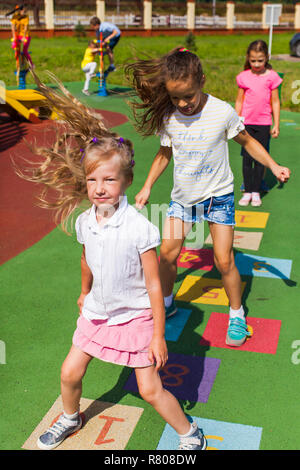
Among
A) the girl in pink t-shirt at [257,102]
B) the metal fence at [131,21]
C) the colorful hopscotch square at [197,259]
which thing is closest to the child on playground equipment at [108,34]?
the girl in pink t-shirt at [257,102]

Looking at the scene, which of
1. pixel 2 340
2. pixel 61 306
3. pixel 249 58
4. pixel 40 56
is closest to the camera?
pixel 2 340

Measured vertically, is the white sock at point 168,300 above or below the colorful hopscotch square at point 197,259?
above

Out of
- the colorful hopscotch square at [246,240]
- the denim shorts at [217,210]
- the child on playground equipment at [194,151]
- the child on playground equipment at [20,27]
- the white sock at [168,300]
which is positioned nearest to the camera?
the child on playground equipment at [194,151]

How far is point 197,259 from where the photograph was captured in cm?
524

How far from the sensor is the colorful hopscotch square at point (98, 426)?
2.93 m

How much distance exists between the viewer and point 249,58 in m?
6.35

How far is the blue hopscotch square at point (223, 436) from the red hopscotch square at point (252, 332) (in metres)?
0.78

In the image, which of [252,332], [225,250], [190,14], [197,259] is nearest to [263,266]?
[197,259]

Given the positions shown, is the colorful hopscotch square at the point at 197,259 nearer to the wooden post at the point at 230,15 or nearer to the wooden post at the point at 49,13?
the wooden post at the point at 49,13

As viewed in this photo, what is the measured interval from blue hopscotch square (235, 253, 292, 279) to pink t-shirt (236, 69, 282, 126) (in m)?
2.03

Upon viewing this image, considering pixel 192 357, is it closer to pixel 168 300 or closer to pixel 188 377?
pixel 188 377
